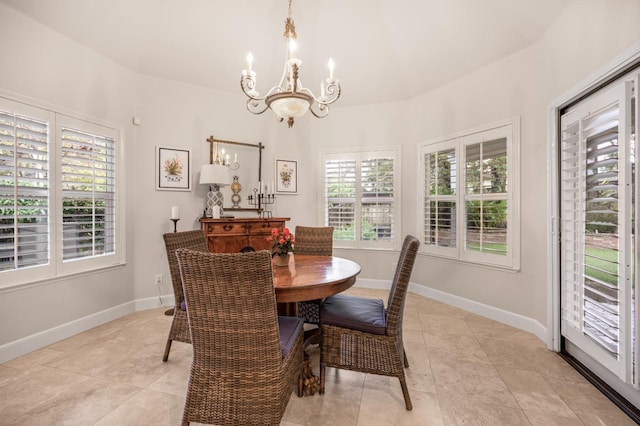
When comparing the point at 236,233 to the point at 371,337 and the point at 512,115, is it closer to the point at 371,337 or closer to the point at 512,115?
the point at 371,337

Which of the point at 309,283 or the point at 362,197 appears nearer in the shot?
the point at 309,283

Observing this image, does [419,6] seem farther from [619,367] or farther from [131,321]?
[131,321]

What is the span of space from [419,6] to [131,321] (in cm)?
464

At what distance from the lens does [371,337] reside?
6.07 feet

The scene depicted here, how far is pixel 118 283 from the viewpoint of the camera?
10.9 feet

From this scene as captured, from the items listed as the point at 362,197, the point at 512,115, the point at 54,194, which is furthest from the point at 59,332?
the point at 512,115

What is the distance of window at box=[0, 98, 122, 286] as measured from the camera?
2379 mm

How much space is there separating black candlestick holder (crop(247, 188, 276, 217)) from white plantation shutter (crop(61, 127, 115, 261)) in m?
1.67

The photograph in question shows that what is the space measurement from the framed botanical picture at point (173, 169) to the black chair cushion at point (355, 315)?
101 inches

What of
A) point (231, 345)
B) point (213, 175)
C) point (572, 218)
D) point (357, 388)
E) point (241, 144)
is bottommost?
point (357, 388)

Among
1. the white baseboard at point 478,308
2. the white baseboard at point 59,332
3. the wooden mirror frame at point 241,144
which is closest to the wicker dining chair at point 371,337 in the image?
the white baseboard at point 478,308

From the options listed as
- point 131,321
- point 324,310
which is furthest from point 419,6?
point 131,321

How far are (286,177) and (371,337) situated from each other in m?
3.09

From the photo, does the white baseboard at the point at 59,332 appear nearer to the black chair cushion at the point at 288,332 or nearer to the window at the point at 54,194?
the window at the point at 54,194
